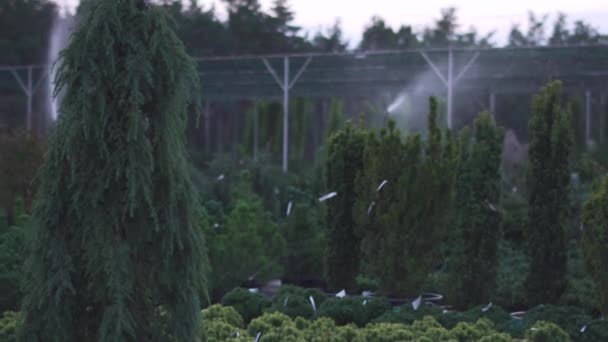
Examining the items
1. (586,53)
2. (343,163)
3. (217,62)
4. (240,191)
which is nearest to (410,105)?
(217,62)

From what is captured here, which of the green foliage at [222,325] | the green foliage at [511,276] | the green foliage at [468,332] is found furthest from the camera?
the green foliage at [511,276]

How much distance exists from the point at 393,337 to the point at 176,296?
243cm

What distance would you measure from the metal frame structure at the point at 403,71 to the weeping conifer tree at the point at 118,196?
10.0m

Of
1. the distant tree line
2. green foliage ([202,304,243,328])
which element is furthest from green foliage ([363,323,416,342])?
the distant tree line

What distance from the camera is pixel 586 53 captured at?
15.8 metres

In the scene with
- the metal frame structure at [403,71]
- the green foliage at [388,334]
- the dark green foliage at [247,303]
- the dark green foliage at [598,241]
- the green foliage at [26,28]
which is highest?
the green foliage at [26,28]

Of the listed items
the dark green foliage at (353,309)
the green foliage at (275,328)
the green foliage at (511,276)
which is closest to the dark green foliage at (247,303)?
the dark green foliage at (353,309)

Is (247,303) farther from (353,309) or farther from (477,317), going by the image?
(477,317)

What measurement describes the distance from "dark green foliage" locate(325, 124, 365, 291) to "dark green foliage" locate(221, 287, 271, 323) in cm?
186

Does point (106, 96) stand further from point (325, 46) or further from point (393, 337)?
point (325, 46)

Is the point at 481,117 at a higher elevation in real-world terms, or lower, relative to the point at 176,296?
higher

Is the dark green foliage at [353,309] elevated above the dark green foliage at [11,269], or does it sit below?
below

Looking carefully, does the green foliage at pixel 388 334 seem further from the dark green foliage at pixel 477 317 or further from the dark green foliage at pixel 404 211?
the dark green foliage at pixel 404 211

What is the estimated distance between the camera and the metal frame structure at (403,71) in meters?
16.2
